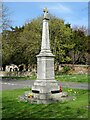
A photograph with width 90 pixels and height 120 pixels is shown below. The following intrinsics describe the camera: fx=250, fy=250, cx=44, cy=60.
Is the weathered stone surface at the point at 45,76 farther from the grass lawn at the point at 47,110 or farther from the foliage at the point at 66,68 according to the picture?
the foliage at the point at 66,68

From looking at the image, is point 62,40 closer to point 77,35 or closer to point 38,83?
point 77,35

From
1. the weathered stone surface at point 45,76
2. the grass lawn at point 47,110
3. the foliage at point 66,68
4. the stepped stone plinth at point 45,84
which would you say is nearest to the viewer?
the grass lawn at point 47,110

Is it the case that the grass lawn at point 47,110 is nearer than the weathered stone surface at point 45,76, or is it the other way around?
the grass lawn at point 47,110

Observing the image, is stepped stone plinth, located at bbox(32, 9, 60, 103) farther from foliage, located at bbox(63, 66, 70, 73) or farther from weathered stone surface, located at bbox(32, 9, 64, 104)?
foliage, located at bbox(63, 66, 70, 73)

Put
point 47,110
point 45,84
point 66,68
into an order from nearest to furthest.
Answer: point 47,110, point 45,84, point 66,68

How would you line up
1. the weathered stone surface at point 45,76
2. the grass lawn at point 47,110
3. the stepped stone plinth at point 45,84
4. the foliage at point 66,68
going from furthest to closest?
1. the foliage at point 66,68
2. the weathered stone surface at point 45,76
3. the stepped stone plinth at point 45,84
4. the grass lawn at point 47,110

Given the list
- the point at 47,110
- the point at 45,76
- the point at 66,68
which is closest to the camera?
the point at 47,110

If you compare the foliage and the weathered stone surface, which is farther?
the foliage

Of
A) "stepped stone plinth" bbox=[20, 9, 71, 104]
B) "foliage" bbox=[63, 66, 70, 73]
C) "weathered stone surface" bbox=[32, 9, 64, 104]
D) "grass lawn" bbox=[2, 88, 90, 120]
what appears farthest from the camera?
"foliage" bbox=[63, 66, 70, 73]

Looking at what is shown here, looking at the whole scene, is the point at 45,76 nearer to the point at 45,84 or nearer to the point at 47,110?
the point at 45,84

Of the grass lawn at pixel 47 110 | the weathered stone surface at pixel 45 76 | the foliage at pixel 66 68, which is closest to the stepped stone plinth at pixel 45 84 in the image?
the weathered stone surface at pixel 45 76

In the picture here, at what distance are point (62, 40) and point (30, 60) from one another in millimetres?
7162

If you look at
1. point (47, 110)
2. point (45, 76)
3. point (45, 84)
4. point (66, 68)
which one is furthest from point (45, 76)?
point (66, 68)

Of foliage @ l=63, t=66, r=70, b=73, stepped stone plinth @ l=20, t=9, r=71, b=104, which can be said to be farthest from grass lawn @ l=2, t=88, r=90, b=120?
foliage @ l=63, t=66, r=70, b=73
